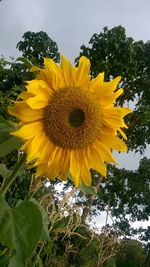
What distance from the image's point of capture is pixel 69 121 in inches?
56.8

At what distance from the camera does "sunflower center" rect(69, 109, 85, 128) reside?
1.44 meters

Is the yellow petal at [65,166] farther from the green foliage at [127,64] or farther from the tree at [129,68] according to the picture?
the green foliage at [127,64]

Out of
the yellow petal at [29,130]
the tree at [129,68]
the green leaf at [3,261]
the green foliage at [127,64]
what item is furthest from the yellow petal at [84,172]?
A: the green foliage at [127,64]

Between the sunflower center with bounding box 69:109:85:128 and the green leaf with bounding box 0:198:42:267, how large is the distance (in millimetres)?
232

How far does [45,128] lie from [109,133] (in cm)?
17

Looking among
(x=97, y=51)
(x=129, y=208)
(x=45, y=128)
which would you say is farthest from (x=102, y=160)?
(x=129, y=208)

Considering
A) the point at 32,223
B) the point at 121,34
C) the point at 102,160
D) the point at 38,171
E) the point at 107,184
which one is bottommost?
the point at 32,223

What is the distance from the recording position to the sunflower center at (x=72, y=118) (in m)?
1.42

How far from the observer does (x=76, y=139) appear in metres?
1.47

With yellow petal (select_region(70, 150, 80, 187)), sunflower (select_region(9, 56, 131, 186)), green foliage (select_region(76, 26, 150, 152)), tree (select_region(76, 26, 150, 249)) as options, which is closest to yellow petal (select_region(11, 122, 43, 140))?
sunflower (select_region(9, 56, 131, 186))

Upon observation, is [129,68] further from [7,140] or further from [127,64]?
[7,140]

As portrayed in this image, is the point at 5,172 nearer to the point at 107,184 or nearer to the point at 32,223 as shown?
the point at 32,223

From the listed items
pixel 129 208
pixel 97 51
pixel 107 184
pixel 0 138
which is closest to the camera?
pixel 0 138

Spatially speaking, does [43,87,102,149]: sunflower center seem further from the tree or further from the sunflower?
the tree
